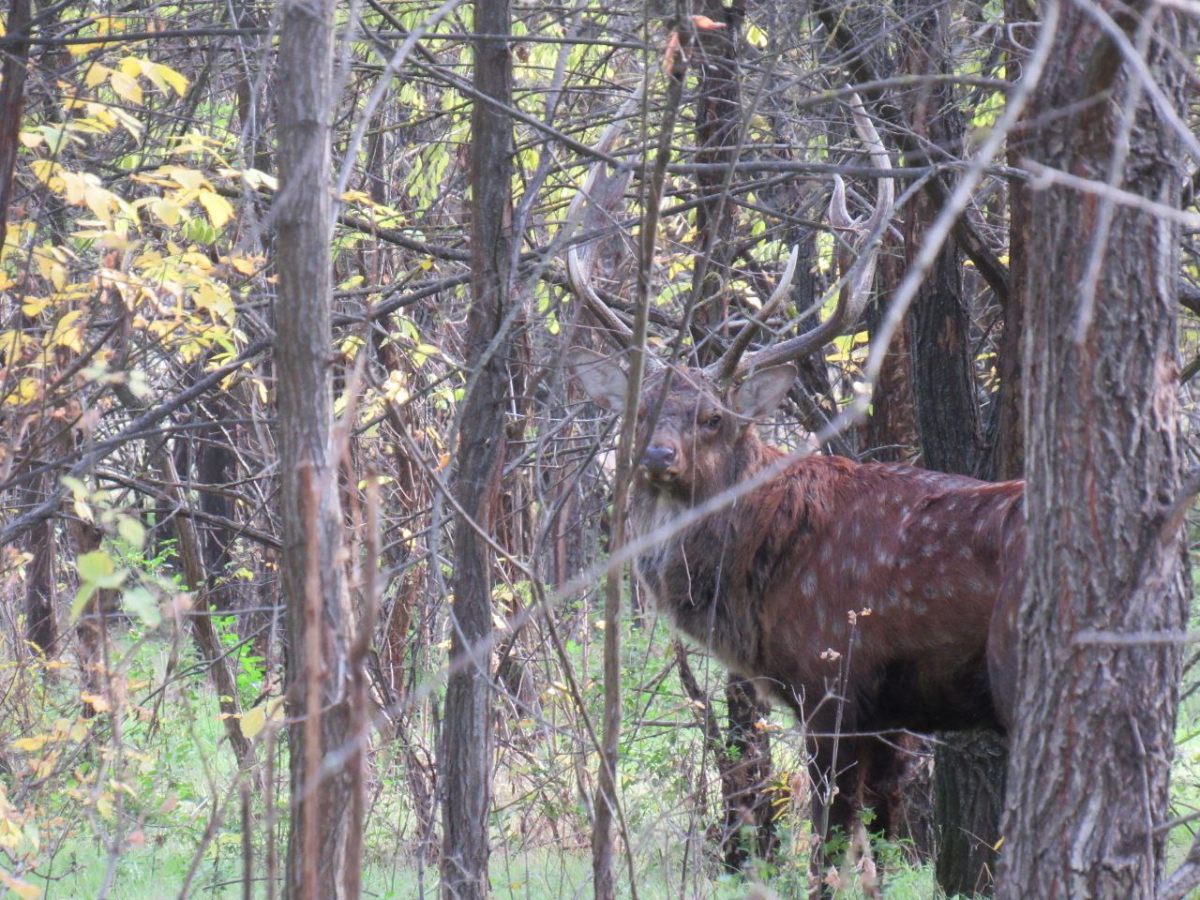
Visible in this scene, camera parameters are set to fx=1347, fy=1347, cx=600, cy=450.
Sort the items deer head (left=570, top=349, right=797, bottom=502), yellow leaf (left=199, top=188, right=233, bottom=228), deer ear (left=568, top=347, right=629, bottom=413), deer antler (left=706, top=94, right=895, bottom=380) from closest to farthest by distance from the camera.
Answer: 1. yellow leaf (left=199, top=188, right=233, bottom=228)
2. deer antler (left=706, top=94, right=895, bottom=380)
3. deer head (left=570, top=349, right=797, bottom=502)
4. deer ear (left=568, top=347, right=629, bottom=413)

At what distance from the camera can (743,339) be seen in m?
5.92

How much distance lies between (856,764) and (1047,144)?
392cm

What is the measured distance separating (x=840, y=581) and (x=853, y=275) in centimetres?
154

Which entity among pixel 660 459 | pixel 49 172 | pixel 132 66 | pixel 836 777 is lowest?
pixel 836 777

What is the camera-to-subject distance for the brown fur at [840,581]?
5781mm

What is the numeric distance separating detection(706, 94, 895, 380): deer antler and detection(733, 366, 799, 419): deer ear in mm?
65

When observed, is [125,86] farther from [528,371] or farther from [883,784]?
[883,784]

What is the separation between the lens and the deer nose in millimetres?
6027

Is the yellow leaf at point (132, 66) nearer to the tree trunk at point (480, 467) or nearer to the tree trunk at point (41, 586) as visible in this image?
the tree trunk at point (480, 467)

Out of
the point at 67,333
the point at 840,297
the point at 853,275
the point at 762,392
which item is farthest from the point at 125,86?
the point at 762,392

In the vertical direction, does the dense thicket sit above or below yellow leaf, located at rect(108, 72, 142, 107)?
below

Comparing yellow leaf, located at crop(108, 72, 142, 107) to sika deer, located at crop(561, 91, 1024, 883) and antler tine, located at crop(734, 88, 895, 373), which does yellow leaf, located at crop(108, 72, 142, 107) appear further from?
antler tine, located at crop(734, 88, 895, 373)

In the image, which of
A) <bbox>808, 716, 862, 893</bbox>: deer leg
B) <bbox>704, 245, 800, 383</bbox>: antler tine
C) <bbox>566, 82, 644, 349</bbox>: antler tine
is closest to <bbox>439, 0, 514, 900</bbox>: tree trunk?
<bbox>566, 82, 644, 349</bbox>: antler tine

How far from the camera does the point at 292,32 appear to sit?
9.59 feet
